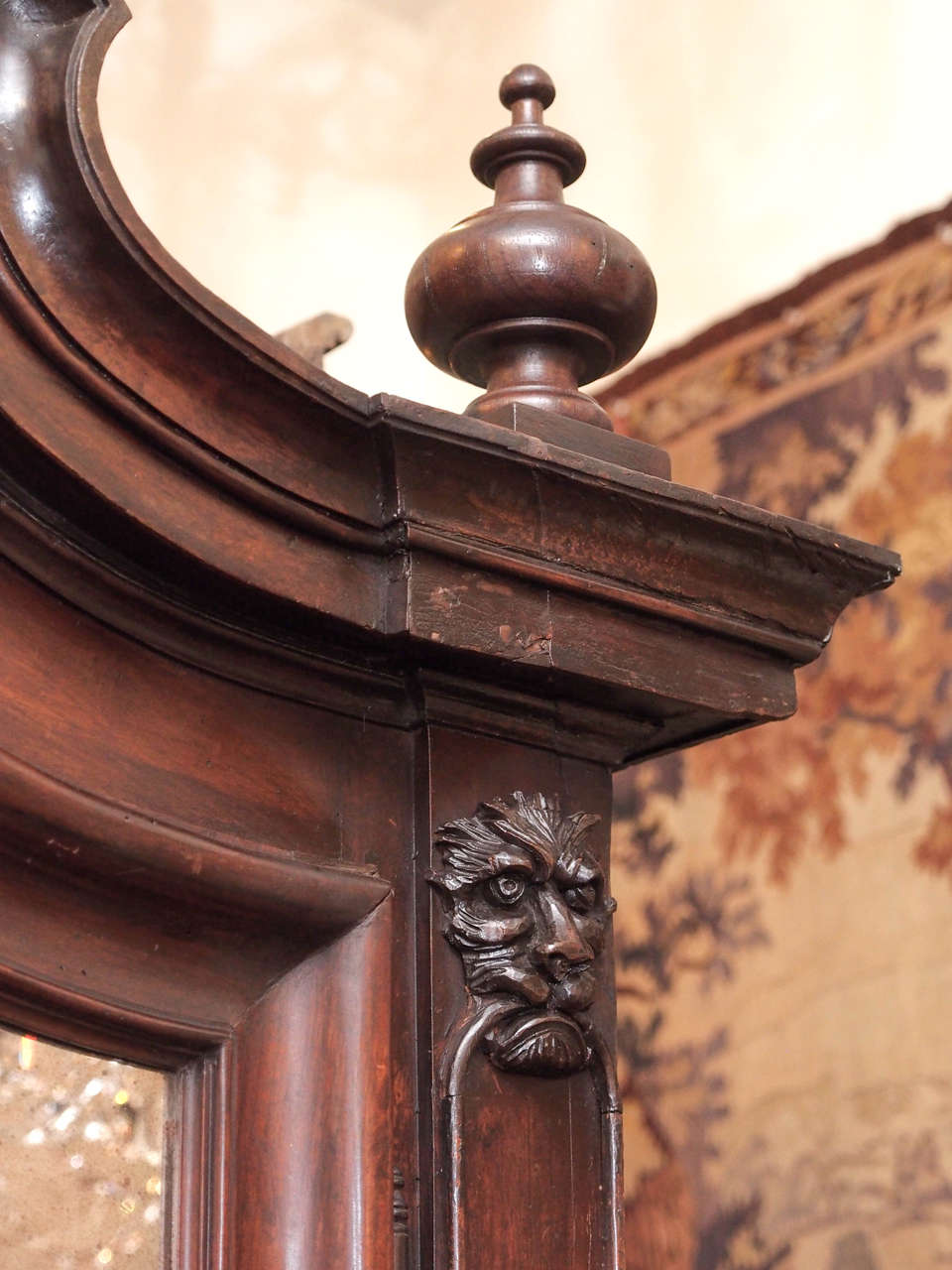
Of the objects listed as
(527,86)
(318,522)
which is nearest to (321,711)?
(318,522)

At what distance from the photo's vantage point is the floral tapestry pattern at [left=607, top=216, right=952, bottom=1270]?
2.27m

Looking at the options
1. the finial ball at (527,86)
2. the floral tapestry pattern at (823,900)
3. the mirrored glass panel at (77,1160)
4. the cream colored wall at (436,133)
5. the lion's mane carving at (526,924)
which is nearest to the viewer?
the mirrored glass panel at (77,1160)

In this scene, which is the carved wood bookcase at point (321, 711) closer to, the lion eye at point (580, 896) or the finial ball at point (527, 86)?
the lion eye at point (580, 896)

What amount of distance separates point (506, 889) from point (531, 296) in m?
0.28

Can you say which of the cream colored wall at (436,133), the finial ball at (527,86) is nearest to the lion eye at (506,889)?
the finial ball at (527,86)

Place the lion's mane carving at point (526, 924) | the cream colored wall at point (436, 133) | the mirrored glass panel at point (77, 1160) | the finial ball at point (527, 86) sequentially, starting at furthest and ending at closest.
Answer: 1. the cream colored wall at point (436, 133)
2. the finial ball at point (527, 86)
3. the lion's mane carving at point (526, 924)
4. the mirrored glass panel at point (77, 1160)

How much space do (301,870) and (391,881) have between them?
0.19ft

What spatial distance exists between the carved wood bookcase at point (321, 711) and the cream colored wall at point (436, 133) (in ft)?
6.71

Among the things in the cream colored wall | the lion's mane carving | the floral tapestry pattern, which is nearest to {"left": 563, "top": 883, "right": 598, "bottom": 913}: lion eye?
the lion's mane carving

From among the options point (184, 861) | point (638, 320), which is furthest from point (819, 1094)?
point (184, 861)

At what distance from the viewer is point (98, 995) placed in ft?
2.09

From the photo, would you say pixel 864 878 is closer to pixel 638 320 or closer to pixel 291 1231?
pixel 638 320

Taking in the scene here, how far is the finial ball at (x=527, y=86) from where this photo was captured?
918 millimetres

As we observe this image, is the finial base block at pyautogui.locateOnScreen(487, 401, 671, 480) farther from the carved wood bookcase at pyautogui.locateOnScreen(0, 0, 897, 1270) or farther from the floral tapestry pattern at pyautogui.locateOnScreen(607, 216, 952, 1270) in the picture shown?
the floral tapestry pattern at pyautogui.locateOnScreen(607, 216, 952, 1270)
